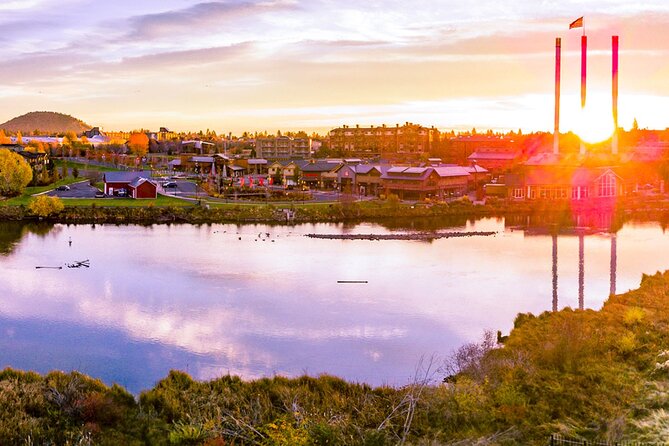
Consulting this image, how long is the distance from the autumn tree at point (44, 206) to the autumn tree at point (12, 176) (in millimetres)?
1852

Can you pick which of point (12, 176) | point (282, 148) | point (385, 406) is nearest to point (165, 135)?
point (282, 148)

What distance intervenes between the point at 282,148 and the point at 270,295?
64.7 ft

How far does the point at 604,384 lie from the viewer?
12.5 ft

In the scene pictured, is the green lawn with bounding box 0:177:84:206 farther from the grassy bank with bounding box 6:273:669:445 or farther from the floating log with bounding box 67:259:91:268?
the grassy bank with bounding box 6:273:669:445

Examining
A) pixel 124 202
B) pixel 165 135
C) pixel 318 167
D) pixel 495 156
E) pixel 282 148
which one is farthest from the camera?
pixel 165 135

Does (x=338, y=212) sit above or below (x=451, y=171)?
below

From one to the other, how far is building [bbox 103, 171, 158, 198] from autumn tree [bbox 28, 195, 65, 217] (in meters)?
1.78

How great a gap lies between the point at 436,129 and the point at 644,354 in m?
25.9

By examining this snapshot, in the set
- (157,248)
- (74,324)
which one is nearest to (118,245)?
(157,248)

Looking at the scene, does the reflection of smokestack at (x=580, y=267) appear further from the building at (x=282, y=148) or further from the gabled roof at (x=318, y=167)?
the building at (x=282, y=148)

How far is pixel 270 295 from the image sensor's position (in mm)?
7000

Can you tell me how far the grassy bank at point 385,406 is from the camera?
3223 mm

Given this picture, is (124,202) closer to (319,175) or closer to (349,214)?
(349,214)

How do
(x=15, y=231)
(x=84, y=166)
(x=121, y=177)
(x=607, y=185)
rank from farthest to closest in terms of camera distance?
1. (x=84, y=166)
2. (x=607, y=185)
3. (x=121, y=177)
4. (x=15, y=231)
